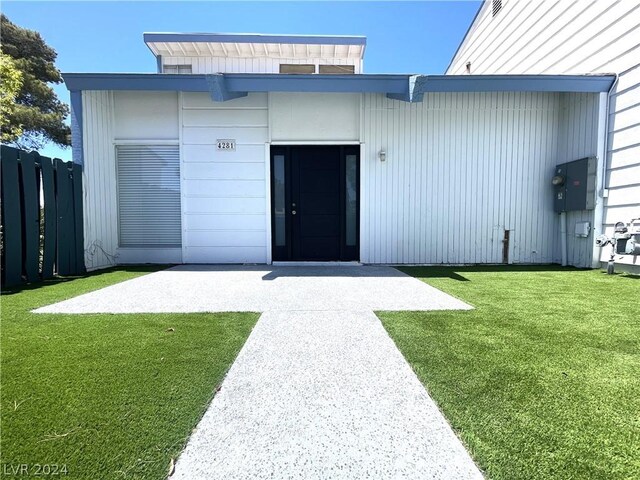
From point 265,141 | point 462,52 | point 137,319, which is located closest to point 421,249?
point 265,141

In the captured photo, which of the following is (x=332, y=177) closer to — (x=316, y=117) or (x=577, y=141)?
(x=316, y=117)

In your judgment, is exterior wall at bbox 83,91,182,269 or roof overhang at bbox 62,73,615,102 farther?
exterior wall at bbox 83,91,182,269

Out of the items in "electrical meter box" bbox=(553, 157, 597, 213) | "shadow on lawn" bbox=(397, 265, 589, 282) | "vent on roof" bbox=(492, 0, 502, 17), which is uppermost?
"vent on roof" bbox=(492, 0, 502, 17)

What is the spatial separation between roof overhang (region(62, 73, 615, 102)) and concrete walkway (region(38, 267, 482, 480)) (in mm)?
3715

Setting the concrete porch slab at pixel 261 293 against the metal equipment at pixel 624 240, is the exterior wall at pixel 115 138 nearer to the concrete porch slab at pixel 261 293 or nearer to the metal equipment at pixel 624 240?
the concrete porch slab at pixel 261 293

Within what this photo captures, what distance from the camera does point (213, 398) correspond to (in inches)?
65.2

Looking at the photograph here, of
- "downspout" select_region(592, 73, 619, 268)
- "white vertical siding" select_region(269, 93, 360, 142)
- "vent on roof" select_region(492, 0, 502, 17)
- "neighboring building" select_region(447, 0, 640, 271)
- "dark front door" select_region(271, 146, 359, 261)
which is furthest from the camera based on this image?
"vent on roof" select_region(492, 0, 502, 17)

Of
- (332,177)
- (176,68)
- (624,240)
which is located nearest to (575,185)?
(624,240)

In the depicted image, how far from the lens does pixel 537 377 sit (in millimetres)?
1834

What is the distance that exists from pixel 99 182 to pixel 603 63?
875 cm

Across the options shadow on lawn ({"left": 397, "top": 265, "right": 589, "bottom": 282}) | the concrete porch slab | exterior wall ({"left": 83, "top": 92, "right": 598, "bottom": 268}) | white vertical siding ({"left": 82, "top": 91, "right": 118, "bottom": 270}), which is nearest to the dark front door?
exterior wall ({"left": 83, "top": 92, "right": 598, "bottom": 268})

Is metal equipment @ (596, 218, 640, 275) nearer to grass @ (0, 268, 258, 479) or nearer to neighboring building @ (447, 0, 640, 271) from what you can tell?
neighboring building @ (447, 0, 640, 271)

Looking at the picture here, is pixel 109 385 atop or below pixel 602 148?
below

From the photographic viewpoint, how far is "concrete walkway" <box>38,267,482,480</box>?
1214 millimetres
